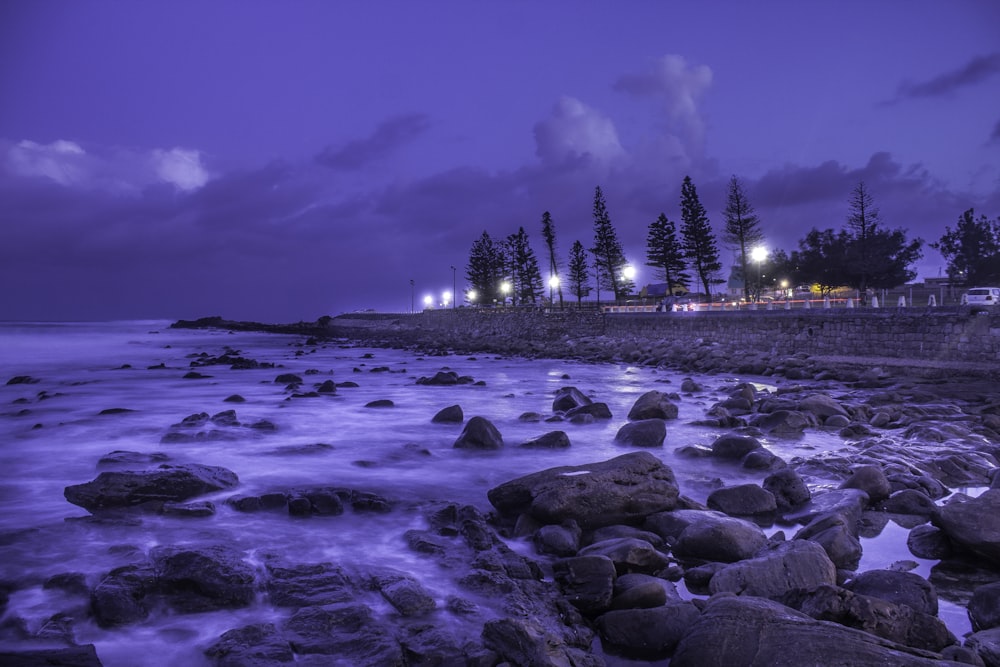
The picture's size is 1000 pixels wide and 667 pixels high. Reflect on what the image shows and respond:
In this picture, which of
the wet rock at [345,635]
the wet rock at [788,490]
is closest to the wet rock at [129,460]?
the wet rock at [345,635]

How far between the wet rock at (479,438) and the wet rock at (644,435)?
2.21 metres

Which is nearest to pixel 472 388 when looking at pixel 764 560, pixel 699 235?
pixel 764 560

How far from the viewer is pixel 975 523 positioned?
4973mm

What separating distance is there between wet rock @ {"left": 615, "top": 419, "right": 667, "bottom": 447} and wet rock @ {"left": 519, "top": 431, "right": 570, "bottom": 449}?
37.7 inches

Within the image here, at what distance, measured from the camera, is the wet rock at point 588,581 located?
439 cm

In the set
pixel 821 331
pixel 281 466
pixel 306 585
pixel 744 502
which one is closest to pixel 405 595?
pixel 306 585

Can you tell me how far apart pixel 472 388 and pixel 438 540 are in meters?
15.9

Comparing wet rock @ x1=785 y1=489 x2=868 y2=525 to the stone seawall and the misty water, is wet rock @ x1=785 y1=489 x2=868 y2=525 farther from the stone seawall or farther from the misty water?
the stone seawall

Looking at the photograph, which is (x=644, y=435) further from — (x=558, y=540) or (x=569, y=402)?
(x=558, y=540)

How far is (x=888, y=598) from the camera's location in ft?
13.3

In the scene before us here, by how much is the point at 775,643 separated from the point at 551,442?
→ 7559 millimetres

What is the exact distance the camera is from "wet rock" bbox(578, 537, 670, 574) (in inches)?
192

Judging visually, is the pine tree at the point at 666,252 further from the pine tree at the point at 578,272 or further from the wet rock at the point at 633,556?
the wet rock at the point at 633,556

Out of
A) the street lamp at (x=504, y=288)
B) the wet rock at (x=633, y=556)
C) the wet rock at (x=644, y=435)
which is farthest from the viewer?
the street lamp at (x=504, y=288)
